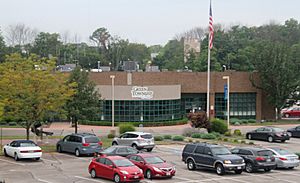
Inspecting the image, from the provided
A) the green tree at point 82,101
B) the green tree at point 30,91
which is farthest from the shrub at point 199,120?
the green tree at point 30,91

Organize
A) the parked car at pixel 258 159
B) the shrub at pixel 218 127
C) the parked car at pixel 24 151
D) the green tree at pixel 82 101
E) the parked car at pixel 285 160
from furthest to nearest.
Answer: the shrub at pixel 218 127
the green tree at pixel 82 101
the parked car at pixel 24 151
the parked car at pixel 285 160
the parked car at pixel 258 159

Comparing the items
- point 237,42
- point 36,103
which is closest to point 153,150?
point 36,103

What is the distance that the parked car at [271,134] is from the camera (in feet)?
147

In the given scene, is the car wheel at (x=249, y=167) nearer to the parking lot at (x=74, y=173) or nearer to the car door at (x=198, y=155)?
the parking lot at (x=74, y=173)

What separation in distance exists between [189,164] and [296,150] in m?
14.2

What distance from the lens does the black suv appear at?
2706 centimetres

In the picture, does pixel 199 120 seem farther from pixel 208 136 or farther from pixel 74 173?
pixel 74 173

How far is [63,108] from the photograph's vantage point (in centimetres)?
4428

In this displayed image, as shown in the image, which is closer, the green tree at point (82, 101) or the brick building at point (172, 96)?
the green tree at point (82, 101)

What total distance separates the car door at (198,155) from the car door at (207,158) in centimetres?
15

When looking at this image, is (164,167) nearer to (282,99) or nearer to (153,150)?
(153,150)

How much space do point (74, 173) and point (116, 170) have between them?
13.9 feet

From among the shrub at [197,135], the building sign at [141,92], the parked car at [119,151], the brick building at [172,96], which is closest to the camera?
the parked car at [119,151]

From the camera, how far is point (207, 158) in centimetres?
2797
